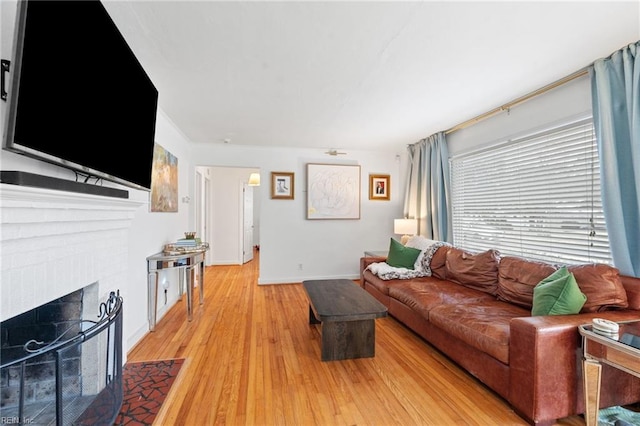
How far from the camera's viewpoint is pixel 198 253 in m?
3.27

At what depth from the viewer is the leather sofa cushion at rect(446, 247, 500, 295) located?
2764 millimetres

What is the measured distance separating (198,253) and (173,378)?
146 cm

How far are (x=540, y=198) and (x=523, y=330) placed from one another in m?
1.68

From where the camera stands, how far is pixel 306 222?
4.96 meters

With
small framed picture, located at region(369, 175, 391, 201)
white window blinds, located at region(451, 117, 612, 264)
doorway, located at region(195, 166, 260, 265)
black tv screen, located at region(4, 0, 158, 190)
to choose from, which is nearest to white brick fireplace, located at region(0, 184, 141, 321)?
black tv screen, located at region(4, 0, 158, 190)

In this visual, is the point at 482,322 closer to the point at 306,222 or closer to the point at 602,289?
the point at 602,289

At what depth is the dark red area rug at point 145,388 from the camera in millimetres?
1684

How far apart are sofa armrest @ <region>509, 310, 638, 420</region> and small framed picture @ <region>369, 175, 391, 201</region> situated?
3.71 meters

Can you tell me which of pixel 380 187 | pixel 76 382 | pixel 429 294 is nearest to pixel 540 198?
pixel 429 294

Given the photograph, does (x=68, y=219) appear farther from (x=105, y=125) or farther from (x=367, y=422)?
(x=367, y=422)

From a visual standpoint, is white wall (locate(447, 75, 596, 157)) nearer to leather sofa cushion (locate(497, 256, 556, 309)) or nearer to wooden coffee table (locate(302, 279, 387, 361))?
leather sofa cushion (locate(497, 256, 556, 309))

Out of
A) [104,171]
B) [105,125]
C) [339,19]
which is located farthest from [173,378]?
[339,19]

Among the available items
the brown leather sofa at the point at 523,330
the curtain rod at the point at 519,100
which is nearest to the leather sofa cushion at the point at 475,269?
the brown leather sofa at the point at 523,330

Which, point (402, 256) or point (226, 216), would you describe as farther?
point (226, 216)
